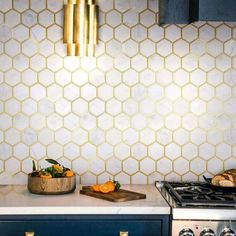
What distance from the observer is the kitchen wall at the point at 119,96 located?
3105 mm

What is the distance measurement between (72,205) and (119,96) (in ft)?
2.84

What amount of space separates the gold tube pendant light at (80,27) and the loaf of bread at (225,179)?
1.03m

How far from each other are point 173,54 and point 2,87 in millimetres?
1076

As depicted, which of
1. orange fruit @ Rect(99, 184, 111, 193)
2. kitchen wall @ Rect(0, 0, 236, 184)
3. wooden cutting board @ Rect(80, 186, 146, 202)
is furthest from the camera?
kitchen wall @ Rect(0, 0, 236, 184)

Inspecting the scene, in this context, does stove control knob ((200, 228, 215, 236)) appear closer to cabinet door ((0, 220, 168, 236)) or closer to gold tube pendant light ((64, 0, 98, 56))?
cabinet door ((0, 220, 168, 236))

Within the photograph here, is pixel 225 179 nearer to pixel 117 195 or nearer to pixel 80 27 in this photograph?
pixel 117 195

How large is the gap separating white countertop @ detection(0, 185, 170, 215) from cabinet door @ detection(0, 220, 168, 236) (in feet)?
0.18

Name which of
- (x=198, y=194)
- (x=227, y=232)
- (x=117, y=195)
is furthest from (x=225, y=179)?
(x=117, y=195)

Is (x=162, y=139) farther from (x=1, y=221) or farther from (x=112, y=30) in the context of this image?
(x=1, y=221)

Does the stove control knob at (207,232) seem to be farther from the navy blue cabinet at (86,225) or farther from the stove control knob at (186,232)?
the navy blue cabinet at (86,225)

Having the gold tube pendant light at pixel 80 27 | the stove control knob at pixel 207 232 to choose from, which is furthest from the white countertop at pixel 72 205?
the gold tube pendant light at pixel 80 27

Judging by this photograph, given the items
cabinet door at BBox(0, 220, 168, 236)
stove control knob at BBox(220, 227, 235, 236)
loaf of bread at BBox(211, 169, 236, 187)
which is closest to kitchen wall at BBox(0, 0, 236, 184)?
loaf of bread at BBox(211, 169, 236, 187)

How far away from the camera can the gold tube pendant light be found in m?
2.95

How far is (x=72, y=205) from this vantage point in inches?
100
